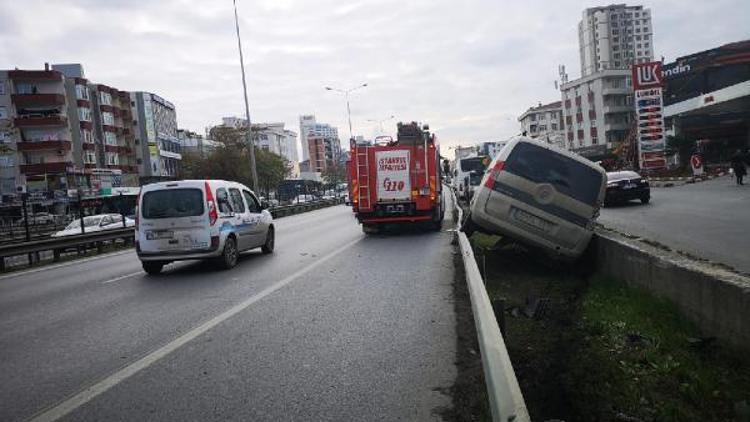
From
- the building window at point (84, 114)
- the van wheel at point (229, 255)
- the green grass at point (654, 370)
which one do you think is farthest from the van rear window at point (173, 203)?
the building window at point (84, 114)

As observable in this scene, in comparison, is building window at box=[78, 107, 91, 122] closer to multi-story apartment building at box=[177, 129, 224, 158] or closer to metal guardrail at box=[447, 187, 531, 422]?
multi-story apartment building at box=[177, 129, 224, 158]

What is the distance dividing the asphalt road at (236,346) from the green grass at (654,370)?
1111 mm

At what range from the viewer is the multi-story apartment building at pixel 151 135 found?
87875 millimetres

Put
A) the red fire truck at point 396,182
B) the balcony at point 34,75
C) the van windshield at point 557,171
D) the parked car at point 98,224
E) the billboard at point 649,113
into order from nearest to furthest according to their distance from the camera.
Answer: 1. the van windshield at point 557,171
2. the red fire truck at point 396,182
3. the parked car at point 98,224
4. the billboard at point 649,113
5. the balcony at point 34,75

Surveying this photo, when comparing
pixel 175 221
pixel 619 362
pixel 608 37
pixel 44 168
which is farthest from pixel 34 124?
pixel 608 37

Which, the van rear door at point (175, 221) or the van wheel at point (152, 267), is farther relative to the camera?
the van wheel at point (152, 267)

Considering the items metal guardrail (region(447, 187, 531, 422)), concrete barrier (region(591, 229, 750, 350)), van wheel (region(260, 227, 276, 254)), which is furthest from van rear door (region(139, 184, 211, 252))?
metal guardrail (region(447, 187, 531, 422))

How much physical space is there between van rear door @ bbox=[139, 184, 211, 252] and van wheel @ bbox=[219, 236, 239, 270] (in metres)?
0.47

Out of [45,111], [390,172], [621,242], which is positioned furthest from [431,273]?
[45,111]

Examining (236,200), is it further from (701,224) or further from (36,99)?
(36,99)

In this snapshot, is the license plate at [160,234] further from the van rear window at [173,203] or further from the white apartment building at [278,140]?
the white apartment building at [278,140]

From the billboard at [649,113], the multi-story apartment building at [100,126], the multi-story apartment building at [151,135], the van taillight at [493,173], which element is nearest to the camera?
the van taillight at [493,173]

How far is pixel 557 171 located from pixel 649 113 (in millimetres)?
31808

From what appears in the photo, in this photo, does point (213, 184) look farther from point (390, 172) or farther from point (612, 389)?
point (612, 389)
